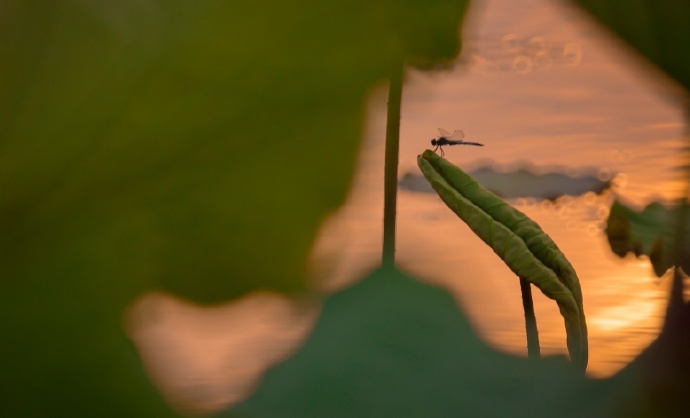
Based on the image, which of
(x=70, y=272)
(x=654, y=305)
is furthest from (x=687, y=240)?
(x=70, y=272)

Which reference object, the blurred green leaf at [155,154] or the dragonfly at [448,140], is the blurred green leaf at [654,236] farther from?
the blurred green leaf at [155,154]

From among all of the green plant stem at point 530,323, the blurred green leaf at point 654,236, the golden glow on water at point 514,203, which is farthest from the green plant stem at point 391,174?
the blurred green leaf at point 654,236

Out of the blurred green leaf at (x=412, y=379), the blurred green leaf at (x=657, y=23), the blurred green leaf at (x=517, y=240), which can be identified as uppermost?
the blurred green leaf at (x=657, y=23)

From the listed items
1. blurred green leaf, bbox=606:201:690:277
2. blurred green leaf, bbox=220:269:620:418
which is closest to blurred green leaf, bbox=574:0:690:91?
blurred green leaf, bbox=606:201:690:277

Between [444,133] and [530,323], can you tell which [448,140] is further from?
[530,323]

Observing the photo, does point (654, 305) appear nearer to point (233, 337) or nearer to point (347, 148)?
point (347, 148)

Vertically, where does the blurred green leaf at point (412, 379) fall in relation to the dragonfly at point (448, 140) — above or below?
below
